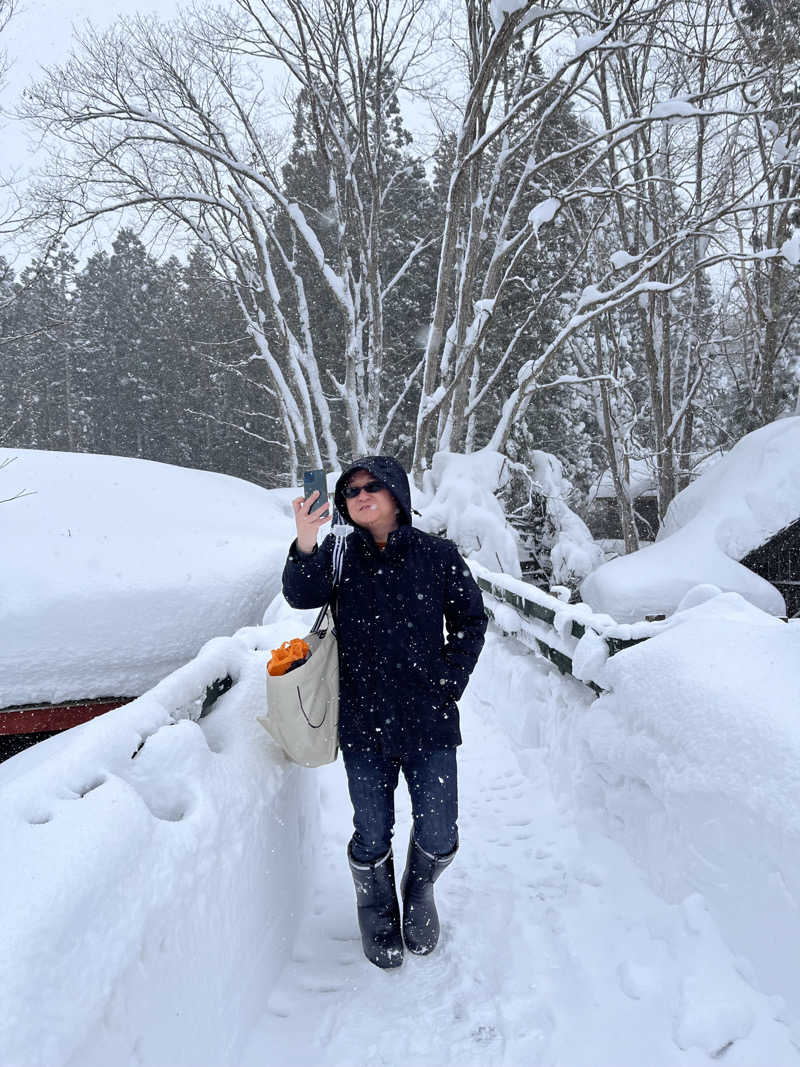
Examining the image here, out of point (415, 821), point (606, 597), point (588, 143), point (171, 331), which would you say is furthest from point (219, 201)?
point (171, 331)

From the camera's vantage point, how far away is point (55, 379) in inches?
1358

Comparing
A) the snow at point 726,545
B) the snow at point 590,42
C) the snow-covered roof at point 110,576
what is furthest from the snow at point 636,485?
the snow-covered roof at point 110,576

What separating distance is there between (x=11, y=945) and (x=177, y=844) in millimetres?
591

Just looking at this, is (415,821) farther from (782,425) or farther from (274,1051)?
(782,425)

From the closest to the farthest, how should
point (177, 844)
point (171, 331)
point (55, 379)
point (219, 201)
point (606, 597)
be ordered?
point (177, 844) → point (606, 597) → point (219, 201) → point (171, 331) → point (55, 379)

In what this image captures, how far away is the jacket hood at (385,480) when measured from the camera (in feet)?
7.75

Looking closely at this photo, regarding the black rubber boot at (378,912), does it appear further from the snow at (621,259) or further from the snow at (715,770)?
the snow at (621,259)

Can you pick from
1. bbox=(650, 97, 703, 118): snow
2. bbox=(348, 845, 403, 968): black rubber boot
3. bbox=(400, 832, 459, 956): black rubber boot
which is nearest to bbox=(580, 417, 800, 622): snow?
bbox=(650, 97, 703, 118): snow

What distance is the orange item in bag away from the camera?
2.28 meters

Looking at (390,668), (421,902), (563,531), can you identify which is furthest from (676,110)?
(421,902)

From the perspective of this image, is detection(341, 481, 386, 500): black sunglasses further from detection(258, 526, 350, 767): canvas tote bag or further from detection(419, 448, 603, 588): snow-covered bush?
detection(419, 448, 603, 588): snow-covered bush

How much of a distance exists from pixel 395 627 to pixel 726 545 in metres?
8.09

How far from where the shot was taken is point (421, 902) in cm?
243

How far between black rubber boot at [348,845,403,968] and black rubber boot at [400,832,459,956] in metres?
0.06
